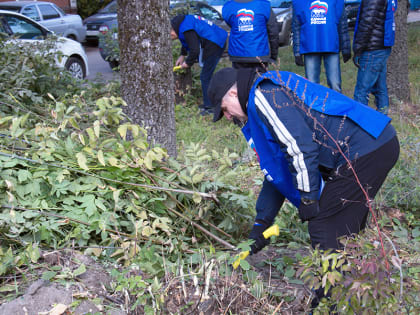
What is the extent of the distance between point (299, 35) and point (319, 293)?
4.35 metres

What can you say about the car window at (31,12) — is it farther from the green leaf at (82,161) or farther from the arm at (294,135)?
the arm at (294,135)

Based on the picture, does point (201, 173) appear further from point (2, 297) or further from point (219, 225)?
point (2, 297)

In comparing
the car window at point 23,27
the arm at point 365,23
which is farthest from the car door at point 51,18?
the arm at point 365,23

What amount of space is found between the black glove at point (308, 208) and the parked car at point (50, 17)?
514 inches

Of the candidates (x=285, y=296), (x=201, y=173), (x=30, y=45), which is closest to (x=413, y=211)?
(x=285, y=296)

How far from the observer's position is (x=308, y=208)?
8.45 ft

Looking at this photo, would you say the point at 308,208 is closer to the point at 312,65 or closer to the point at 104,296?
the point at 104,296

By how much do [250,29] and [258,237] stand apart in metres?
4.21

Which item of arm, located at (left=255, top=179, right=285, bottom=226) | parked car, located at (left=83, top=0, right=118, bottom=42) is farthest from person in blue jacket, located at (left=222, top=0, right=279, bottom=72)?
parked car, located at (left=83, top=0, right=118, bottom=42)

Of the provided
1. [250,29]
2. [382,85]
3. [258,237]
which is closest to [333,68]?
Result: [382,85]

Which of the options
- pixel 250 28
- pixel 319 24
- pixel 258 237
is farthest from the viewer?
pixel 250 28

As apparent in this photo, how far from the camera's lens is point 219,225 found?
3.36 meters

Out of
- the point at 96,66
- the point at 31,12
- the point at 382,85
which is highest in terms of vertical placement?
the point at 31,12

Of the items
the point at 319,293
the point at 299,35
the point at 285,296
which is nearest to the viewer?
the point at 319,293
